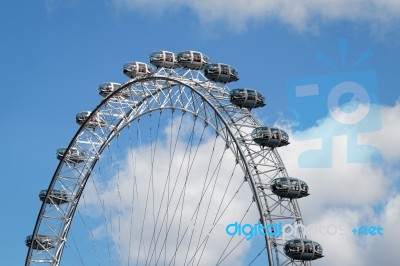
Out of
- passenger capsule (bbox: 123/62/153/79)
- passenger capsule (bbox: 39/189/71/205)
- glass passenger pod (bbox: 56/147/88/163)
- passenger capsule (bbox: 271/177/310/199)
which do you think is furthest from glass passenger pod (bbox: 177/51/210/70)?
passenger capsule (bbox: 39/189/71/205)

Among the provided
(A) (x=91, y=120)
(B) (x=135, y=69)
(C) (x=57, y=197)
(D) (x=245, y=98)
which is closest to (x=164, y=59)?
(B) (x=135, y=69)

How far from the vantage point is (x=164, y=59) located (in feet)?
161

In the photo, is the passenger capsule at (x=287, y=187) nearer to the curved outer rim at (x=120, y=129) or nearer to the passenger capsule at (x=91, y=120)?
the curved outer rim at (x=120, y=129)

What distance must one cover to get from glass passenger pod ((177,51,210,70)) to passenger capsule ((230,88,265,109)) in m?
4.85

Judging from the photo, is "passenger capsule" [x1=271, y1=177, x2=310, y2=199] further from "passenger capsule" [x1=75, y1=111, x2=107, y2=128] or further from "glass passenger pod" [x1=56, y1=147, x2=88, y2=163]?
"glass passenger pod" [x1=56, y1=147, x2=88, y2=163]

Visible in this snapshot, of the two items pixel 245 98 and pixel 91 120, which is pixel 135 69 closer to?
pixel 91 120

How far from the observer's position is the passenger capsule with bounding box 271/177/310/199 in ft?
132

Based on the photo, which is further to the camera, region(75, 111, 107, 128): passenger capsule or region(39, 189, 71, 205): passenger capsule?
region(39, 189, 71, 205): passenger capsule

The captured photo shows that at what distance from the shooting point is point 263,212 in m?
38.3

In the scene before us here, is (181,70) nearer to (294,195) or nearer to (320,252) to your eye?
(294,195)

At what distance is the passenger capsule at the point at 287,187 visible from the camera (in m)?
40.3

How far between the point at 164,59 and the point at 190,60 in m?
2.21

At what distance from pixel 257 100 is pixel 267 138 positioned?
2.79 meters

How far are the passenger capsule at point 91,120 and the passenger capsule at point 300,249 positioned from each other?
24.0 meters
